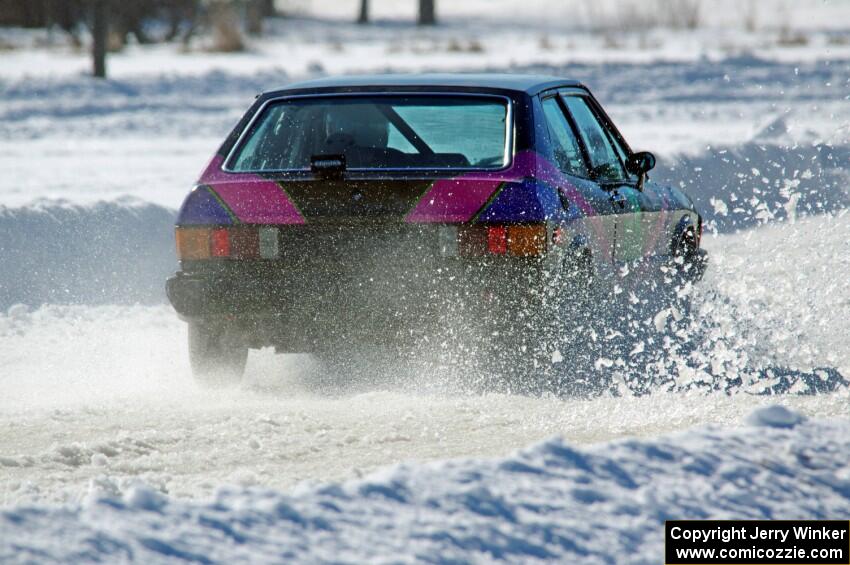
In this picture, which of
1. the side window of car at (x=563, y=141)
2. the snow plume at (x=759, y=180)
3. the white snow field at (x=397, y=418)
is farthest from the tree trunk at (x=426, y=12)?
the side window of car at (x=563, y=141)

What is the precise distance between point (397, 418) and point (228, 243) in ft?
3.72

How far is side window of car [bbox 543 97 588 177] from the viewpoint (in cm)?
611

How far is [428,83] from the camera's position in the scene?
616 centimetres

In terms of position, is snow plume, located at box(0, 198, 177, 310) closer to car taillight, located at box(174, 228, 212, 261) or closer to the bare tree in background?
car taillight, located at box(174, 228, 212, 261)

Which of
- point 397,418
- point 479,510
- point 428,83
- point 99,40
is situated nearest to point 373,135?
point 428,83

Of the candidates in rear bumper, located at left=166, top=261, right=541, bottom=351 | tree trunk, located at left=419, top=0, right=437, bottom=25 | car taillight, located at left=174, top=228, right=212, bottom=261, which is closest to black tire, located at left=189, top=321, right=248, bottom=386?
rear bumper, located at left=166, top=261, right=541, bottom=351

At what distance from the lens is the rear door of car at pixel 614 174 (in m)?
6.58

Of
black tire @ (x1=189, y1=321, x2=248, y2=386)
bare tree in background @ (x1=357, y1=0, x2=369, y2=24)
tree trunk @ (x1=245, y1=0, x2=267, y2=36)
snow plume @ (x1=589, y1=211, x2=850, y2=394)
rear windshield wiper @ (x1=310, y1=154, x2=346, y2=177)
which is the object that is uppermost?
Result: bare tree in background @ (x1=357, y1=0, x2=369, y2=24)

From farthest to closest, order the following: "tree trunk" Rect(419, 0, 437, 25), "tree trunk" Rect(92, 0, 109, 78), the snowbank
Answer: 1. "tree trunk" Rect(419, 0, 437, 25)
2. "tree trunk" Rect(92, 0, 109, 78)
3. the snowbank

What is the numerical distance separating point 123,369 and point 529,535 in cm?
392

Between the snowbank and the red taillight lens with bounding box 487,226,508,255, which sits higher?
the red taillight lens with bounding box 487,226,508,255

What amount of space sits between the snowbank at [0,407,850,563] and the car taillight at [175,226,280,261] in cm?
183

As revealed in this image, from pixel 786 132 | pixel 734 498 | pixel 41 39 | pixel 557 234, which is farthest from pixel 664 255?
pixel 41 39

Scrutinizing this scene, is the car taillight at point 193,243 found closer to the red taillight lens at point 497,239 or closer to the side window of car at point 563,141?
the red taillight lens at point 497,239
